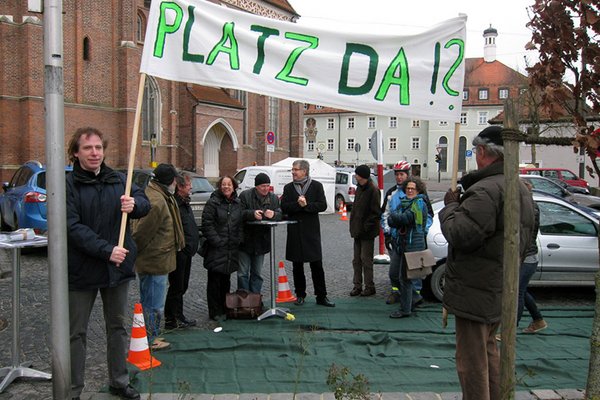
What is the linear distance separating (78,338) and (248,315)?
108 inches

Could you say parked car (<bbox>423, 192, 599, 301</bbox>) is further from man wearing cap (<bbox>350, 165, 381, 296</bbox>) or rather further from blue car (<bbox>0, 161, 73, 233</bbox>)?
blue car (<bbox>0, 161, 73, 233</bbox>)

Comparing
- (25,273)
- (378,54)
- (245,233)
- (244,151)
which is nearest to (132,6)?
(244,151)

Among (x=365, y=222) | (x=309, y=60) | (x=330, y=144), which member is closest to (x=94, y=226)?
(x=309, y=60)

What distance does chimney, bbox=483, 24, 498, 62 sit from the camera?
75.6m

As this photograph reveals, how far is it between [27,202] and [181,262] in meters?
5.63

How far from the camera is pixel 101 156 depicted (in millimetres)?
3857

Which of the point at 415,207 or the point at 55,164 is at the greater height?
the point at 55,164

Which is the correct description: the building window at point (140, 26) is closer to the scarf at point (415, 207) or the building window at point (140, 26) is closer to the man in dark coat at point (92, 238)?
the scarf at point (415, 207)

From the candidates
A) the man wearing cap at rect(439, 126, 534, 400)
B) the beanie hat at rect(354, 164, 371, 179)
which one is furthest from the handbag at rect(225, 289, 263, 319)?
the man wearing cap at rect(439, 126, 534, 400)

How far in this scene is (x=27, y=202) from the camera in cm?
993

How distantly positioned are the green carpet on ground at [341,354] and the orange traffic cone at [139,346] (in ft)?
0.38

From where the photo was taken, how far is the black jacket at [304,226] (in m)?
6.75

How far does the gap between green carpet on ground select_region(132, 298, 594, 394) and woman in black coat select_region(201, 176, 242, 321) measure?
67 centimetres

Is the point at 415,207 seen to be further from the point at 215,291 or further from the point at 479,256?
the point at 479,256
